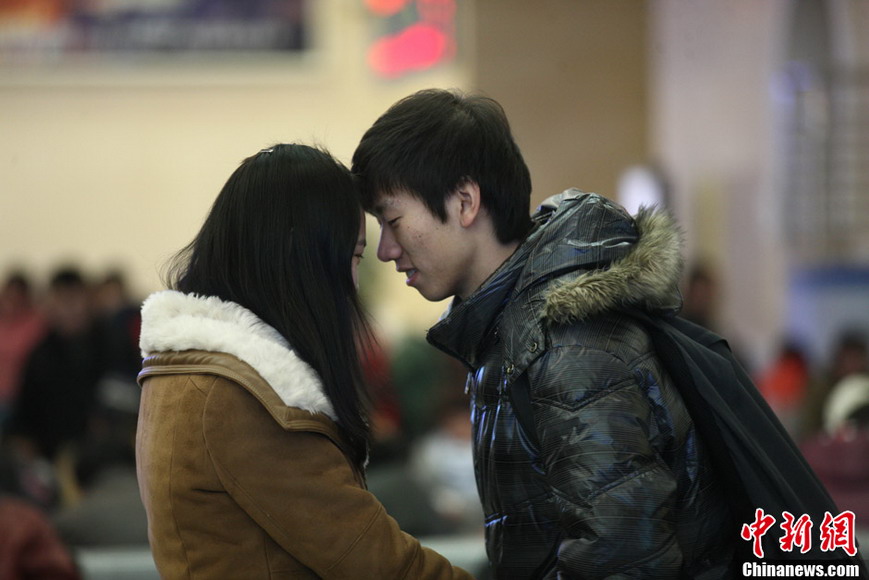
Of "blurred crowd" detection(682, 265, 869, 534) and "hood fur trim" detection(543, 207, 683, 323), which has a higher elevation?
"hood fur trim" detection(543, 207, 683, 323)

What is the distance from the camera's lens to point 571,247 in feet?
5.82

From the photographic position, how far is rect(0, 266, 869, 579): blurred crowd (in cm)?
357

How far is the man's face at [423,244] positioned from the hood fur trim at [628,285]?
0.85 ft

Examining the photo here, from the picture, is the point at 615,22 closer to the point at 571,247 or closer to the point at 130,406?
the point at 130,406

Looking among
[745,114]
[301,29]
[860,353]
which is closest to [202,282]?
[860,353]

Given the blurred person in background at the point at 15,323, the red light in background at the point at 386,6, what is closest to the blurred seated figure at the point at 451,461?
the blurred person in background at the point at 15,323

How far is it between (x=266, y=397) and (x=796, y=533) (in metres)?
0.88

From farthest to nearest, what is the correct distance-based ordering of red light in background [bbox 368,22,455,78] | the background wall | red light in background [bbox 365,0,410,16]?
red light in background [bbox 365,0,410,16] → red light in background [bbox 368,22,455,78] → the background wall

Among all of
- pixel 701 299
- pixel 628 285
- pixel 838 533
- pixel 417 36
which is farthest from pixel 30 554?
pixel 417 36

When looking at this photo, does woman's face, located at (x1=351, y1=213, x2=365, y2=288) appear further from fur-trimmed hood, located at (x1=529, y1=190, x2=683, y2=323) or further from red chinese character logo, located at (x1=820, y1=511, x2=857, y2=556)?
red chinese character logo, located at (x1=820, y1=511, x2=857, y2=556)

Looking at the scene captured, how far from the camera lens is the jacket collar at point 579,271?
170 cm

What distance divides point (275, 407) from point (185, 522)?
0.23 metres

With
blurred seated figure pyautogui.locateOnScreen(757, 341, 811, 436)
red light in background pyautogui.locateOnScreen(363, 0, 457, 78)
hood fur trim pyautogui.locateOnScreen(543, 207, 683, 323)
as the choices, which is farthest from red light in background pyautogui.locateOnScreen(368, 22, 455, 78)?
hood fur trim pyautogui.locateOnScreen(543, 207, 683, 323)

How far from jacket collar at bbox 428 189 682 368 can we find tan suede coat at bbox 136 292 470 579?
32cm
